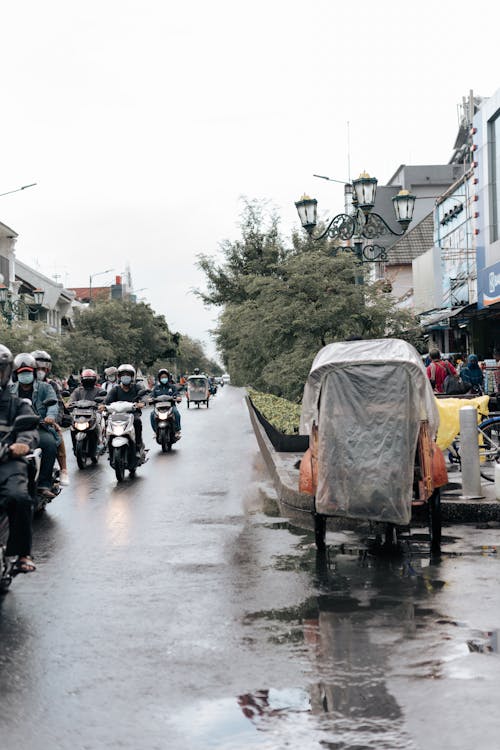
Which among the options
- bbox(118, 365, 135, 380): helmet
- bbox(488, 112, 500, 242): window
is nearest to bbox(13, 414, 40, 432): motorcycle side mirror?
bbox(118, 365, 135, 380): helmet

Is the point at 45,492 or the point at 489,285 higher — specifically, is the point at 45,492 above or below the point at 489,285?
below

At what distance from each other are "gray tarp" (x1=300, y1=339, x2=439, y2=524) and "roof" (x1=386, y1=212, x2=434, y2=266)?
60.8m

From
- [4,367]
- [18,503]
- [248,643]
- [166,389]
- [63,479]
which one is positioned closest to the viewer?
[248,643]

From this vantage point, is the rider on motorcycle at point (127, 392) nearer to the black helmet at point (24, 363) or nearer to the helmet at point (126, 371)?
the helmet at point (126, 371)

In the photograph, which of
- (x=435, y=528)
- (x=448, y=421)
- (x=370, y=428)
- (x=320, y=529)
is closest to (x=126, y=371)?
(x=448, y=421)

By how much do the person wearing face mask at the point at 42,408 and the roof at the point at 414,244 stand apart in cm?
5802

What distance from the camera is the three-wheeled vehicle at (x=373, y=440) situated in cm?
846

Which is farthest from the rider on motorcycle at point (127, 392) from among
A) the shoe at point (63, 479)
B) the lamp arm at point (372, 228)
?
the lamp arm at point (372, 228)

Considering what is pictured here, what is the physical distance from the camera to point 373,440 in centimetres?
859

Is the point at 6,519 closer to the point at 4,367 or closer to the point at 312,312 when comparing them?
the point at 4,367

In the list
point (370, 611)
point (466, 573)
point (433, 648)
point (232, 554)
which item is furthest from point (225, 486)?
point (433, 648)

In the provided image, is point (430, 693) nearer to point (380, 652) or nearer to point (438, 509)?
point (380, 652)

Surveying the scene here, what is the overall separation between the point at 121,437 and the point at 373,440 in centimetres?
801

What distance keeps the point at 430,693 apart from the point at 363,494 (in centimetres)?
373
